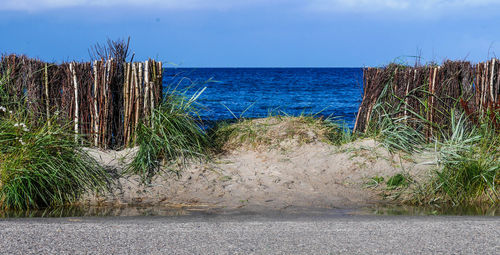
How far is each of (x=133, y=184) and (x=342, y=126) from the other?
127 inches

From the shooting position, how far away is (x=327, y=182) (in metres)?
6.42

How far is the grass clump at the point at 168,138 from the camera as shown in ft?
21.3

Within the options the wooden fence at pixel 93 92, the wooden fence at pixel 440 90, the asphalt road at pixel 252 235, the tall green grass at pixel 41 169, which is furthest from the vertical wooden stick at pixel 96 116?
the wooden fence at pixel 440 90

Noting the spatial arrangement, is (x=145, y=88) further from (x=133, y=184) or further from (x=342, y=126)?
(x=342, y=126)

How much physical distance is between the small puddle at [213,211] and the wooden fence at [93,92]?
159 cm

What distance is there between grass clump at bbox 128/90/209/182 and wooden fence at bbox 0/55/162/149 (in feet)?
0.76

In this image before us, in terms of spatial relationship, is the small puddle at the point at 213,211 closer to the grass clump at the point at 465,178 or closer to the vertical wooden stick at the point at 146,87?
the grass clump at the point at 465,178

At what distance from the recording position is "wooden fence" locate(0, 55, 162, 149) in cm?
706

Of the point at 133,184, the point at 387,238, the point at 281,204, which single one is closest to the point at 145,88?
the point at 133,184

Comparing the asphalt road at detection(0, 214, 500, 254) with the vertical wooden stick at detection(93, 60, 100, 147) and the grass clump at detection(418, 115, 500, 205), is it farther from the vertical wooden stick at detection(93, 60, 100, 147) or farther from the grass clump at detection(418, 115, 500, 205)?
the vertical wooden stick at detection(93, 60, 100, 147)

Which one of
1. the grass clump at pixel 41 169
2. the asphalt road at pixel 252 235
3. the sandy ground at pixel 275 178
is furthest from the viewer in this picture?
the sandy ground at pixel 275 178

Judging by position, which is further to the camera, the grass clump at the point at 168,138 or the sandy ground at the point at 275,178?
the grass clump at the point at 168,138

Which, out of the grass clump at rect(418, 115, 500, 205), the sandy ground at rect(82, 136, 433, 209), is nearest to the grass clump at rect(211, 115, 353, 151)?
the sandy ground at rect(82, 136, 433, 209)

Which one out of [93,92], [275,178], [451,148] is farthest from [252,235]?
[93,92]
